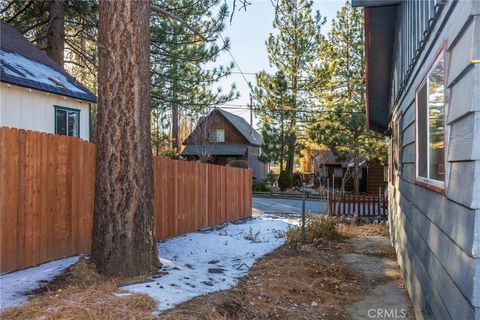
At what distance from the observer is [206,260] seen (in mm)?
7184

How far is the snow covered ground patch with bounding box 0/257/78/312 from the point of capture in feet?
14.3

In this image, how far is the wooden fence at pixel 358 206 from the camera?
14.1 meters

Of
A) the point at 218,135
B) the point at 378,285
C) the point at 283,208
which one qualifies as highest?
the point at 218,135

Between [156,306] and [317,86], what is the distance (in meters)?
27.1

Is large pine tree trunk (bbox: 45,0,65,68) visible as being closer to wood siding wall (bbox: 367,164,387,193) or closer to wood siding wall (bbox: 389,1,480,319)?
wood siding wall (bbox: 389,1,480,319)

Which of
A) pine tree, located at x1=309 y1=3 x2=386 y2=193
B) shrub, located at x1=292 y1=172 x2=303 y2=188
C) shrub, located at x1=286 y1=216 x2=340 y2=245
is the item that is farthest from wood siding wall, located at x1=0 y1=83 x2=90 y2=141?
shrub, located at x1=292 y1=172 x2=303 y2=188

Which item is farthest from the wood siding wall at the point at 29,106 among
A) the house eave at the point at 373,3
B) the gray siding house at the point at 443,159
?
the gray siding house at the point at 443,159

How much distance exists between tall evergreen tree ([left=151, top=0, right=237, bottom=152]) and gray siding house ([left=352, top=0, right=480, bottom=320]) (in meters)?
8.75

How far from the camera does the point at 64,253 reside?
20.5 feet

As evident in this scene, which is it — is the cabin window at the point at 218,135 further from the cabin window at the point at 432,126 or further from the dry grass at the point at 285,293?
the cabin window at the point at 432,126

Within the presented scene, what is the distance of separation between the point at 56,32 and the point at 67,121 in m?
3.68

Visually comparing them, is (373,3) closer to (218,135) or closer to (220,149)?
(220,149)

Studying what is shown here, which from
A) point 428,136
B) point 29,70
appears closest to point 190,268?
point 428,136

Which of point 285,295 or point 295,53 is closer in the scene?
point 285,295
